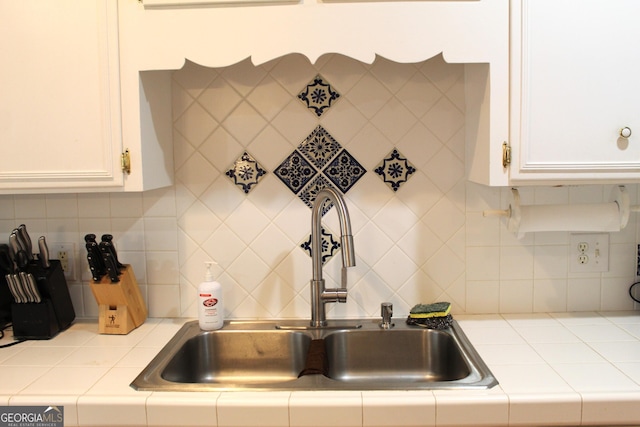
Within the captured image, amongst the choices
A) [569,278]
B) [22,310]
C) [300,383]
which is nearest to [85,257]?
[22,310]

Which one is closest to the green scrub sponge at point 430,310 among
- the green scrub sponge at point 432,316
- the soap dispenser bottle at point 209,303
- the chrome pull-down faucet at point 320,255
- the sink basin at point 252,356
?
the green scrub sponge at point 432,316

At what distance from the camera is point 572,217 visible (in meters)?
1.79

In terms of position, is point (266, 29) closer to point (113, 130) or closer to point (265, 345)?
point (113, 130)

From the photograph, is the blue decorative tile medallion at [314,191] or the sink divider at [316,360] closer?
the sink divider at [316,360]

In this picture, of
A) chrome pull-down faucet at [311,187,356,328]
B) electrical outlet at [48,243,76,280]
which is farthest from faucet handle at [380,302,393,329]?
electrical outlet at [48,243,76,280]

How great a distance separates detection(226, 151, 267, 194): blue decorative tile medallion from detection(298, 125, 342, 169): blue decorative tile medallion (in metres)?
0.15

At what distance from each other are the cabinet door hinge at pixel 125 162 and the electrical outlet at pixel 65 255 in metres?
0.49

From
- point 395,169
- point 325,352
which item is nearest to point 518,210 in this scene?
point 395,169

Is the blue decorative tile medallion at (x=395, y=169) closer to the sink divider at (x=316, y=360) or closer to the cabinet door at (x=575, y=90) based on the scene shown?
the cabinet door at (x=575, y=90)

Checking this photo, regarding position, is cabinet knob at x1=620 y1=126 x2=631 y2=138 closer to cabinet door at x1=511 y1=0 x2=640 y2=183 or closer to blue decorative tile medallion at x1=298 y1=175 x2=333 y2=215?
cabinet door at x1=511 y1=0 x2=640 y2=183

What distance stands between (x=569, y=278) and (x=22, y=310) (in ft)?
5.55

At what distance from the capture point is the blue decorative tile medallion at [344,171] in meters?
1.93

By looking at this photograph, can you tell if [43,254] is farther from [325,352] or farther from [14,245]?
[325,352]

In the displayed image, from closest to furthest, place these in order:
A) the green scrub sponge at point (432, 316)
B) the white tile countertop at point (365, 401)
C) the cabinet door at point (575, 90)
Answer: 1. the white tile countertop at point (365, 401)
2. the cabinet door at point (575, 90)
3. the green scrub sponge at point (432, 316)
